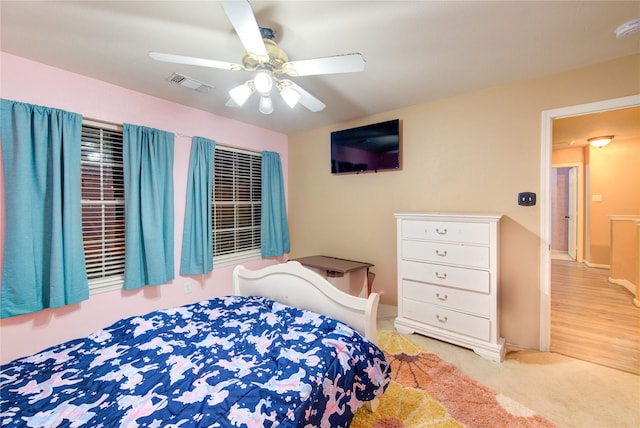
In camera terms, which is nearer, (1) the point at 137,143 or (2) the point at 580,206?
(1) the point at 137,143

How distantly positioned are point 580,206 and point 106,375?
7.62 metres

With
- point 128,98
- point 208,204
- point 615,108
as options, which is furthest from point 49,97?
point 615,108

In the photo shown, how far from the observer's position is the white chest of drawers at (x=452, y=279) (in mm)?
2260

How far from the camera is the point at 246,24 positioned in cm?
123

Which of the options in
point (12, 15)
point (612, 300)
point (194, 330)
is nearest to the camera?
point (12, 15)

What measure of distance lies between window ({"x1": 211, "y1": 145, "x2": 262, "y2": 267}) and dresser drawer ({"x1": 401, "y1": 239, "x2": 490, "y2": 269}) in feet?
7.09

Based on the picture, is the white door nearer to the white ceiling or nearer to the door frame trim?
the door frame trim

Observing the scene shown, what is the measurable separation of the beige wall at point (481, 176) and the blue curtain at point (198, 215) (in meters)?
1.61

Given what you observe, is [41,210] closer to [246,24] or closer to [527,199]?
[246,24]

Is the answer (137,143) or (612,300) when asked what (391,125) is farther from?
(612,300)

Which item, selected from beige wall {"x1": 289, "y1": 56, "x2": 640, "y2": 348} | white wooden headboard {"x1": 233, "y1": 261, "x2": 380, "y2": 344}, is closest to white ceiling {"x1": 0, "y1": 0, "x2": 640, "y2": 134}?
beige wall {"x1": 289, "y1": 56, "x2": 640, "y2": 348}

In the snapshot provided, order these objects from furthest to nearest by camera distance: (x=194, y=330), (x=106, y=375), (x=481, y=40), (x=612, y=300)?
(x=612, y=300)
(x=481, y=40)
(x=194, y=330)
(x=106, y=375)

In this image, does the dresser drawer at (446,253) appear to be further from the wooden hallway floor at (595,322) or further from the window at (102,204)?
the window at (102,204)

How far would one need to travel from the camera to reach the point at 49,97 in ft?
6.92
